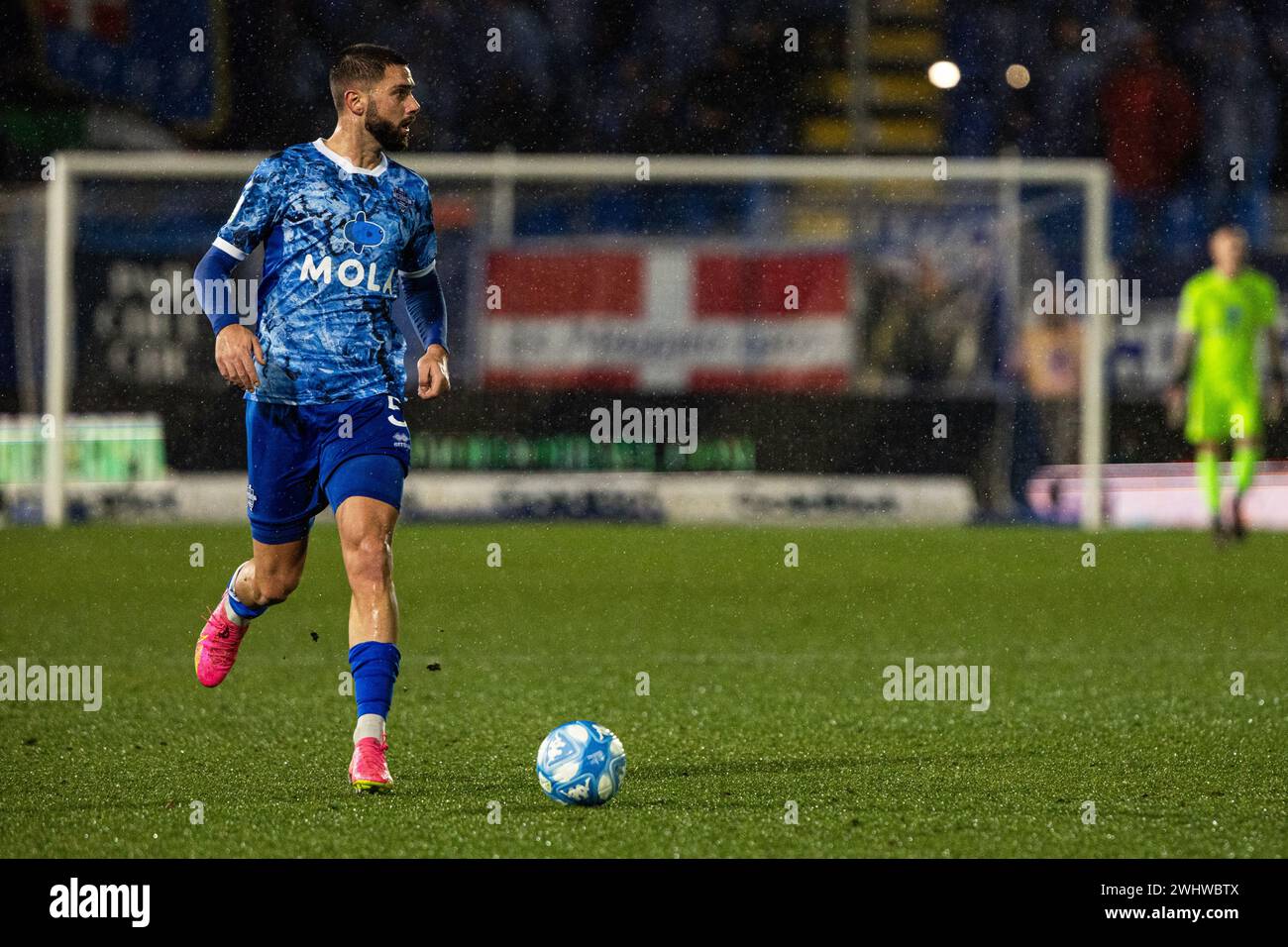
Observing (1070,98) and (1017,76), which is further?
(1017,76)

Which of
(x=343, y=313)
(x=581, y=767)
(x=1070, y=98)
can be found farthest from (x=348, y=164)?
(x=1070, y=98)

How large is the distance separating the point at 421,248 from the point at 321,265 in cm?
29

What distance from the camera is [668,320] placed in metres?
14.6

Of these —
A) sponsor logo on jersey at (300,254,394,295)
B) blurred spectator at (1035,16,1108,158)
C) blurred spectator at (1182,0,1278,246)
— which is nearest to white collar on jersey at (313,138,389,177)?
sponsor logo on jersey at (300,254,394,295)

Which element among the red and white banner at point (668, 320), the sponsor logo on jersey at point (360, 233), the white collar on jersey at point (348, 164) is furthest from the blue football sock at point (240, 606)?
the red and white banner at point (668, 320)

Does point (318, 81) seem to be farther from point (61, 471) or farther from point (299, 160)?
point (299, 160)

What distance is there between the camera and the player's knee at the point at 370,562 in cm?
458

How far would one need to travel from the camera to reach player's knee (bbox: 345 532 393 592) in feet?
15.0

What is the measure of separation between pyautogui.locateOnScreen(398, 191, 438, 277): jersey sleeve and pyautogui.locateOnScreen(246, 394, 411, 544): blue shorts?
0.36 m

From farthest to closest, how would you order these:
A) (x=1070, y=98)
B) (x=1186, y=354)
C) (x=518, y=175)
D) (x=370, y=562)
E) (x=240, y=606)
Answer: (x=1070, y=98)
(x=518, y=175)
(x=1186, y=354)
(x=240, y=606)
(x=370, y=562)

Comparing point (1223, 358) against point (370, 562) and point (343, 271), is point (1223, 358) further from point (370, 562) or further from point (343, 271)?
point (370, 562)

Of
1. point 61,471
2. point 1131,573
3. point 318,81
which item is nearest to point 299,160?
point 1131,573

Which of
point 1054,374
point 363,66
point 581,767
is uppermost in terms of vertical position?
point 1054,374
